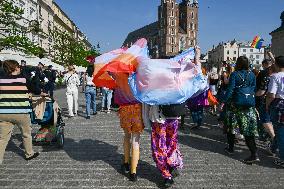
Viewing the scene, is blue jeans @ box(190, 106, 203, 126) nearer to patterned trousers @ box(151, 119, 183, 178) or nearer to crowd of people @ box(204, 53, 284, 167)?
crowd of people @ box(204, 53, 284, 167)

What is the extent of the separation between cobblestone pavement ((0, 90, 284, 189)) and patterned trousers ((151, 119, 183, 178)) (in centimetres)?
30

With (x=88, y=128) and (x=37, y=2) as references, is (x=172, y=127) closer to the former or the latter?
(x=88, y=128)

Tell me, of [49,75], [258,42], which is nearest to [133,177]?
[258,42]

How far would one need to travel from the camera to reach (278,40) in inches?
2264

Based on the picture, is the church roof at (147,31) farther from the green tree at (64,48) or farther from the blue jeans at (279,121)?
the blue jeans at (279,121)

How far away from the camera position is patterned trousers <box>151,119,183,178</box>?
467cm

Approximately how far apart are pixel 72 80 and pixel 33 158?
553cm

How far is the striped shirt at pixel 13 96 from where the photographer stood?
5621 mm

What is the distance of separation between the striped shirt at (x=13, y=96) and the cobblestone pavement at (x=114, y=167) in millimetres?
940

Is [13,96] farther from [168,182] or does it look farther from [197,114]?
[197,114]

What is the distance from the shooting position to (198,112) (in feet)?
30.8

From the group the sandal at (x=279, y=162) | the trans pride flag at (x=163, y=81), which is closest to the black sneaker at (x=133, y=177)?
the trans pride flag at (x=163, y=81)

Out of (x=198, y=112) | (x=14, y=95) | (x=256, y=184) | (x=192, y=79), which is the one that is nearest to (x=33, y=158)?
(x=14, y=95)

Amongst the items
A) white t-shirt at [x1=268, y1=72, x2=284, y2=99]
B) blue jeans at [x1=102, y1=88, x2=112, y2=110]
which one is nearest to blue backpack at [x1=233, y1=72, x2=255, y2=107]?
white t-shirt at [x1=268, y1=72, x2=284, y2=99]
